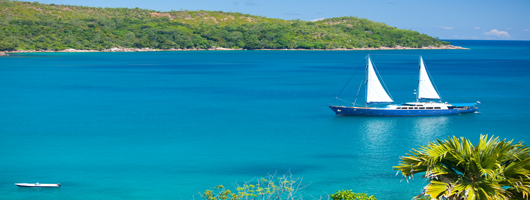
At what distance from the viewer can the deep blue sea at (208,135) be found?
115ft

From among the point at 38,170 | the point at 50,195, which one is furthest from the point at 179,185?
the point at 38,170

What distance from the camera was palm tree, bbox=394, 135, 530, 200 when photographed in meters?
13.5

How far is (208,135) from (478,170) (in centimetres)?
3837

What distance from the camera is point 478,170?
14.0 m

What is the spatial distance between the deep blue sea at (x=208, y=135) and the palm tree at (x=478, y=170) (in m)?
17.8

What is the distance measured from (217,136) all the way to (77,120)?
18350mm

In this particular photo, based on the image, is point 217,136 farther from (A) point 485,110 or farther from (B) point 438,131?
(A) point 485,110

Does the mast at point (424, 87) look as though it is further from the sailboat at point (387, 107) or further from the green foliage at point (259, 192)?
the green foliage at point (259, 192)

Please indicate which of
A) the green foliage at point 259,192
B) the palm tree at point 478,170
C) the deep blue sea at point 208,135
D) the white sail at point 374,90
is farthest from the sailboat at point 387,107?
the palm tree at point 478,170

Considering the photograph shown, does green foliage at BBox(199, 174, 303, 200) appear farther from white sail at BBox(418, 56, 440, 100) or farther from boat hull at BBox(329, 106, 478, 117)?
white sail at BBox(418, 56, 440, 100)

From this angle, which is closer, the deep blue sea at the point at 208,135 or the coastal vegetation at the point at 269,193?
the coastal vegetation at the point at 269,193

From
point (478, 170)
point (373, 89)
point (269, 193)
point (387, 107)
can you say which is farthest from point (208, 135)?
point (478, 170)

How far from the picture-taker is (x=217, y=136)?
165 ft

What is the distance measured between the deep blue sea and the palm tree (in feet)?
58.5
